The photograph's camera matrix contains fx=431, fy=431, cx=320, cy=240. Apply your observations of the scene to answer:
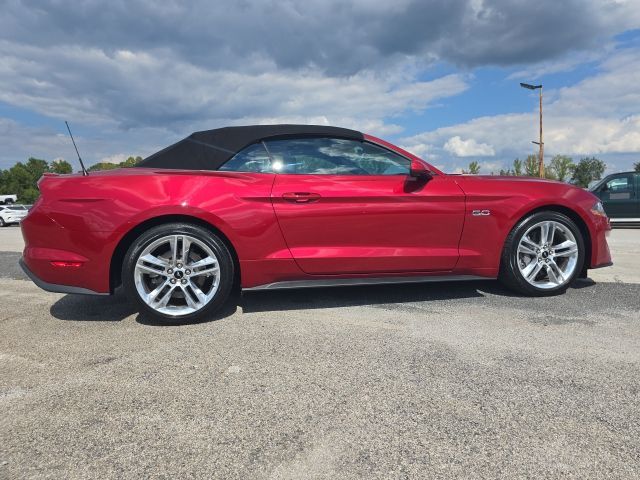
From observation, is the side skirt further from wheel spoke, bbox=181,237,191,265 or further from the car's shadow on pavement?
wheel spoke, bbox=181,237,191,265

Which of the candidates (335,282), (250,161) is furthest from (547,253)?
(250,161)

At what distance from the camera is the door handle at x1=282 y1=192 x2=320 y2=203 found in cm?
316

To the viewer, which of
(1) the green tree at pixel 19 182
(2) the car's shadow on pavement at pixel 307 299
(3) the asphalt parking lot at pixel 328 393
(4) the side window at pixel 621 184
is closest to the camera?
Result: (3) the asphalt parking lot at pixel 328 393

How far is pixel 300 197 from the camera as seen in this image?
10.4 feet

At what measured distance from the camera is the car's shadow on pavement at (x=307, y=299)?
3.40 meters

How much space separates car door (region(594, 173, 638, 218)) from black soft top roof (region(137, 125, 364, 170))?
10908 millimetres

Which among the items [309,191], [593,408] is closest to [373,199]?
[309,191]

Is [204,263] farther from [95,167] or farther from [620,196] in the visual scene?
[95,167]

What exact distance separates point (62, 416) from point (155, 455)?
1.87ft

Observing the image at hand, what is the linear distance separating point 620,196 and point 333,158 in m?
11.3

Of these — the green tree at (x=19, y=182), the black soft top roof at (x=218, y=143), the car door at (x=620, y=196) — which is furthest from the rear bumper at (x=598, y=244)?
the green tree at (x=19, y=182)

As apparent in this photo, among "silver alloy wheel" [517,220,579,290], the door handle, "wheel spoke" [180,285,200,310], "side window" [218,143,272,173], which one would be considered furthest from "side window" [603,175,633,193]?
"wheel spoke" [180,285,200,310]

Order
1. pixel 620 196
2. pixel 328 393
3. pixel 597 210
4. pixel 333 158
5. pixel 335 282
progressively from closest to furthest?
pixel 328 393
pixel 335 282
pixel 333 158
pixel 597 210
pixel 620 196

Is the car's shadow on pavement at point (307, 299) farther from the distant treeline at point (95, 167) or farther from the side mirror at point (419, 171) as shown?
the distant treeline at point (95, 167)
